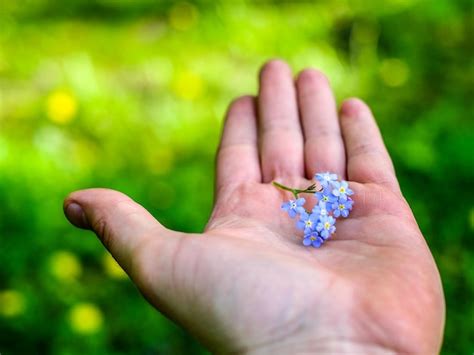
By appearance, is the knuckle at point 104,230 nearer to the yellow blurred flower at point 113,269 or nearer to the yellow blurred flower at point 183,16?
the yellow blurred flower at point 113,269

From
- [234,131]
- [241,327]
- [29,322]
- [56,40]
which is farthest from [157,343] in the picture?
[56,40]

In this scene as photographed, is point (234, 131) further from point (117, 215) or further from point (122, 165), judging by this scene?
point (122, 165)

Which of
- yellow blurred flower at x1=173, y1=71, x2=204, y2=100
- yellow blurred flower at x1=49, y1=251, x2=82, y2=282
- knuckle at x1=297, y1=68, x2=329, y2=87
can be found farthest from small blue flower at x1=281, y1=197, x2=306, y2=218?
yellow blurred flower at x1=173, y1=71, x2=204, y2=100

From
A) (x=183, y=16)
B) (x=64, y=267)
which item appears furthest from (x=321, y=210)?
(x=183, y=16)

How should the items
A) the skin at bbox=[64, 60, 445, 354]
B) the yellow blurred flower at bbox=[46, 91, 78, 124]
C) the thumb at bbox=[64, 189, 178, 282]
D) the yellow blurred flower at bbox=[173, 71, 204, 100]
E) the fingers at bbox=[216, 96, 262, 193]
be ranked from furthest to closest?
the yellow blurred flower at bbox=[173, 71, 204, 100]
the yellow blurred flower at bbox=[46, 91, 78, 124]
the fingers at bbox=[216, 96, 262, 193]
the thumb at bbox=[64, 189, 178, 282]
the skin at bbox=[64, 60, 445, 354]

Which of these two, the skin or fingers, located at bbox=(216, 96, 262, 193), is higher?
fingers, located at bbox=(216, 96, 262, 193)

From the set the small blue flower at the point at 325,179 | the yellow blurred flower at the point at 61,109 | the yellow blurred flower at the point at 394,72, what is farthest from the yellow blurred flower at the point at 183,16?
the small blue flower at the point at 325,179

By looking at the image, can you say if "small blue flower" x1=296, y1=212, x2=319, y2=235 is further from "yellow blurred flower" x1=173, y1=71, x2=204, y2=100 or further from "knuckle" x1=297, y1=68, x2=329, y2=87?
"yellow blurred flower" x1=173, y1=71, x2=204, y2=100
